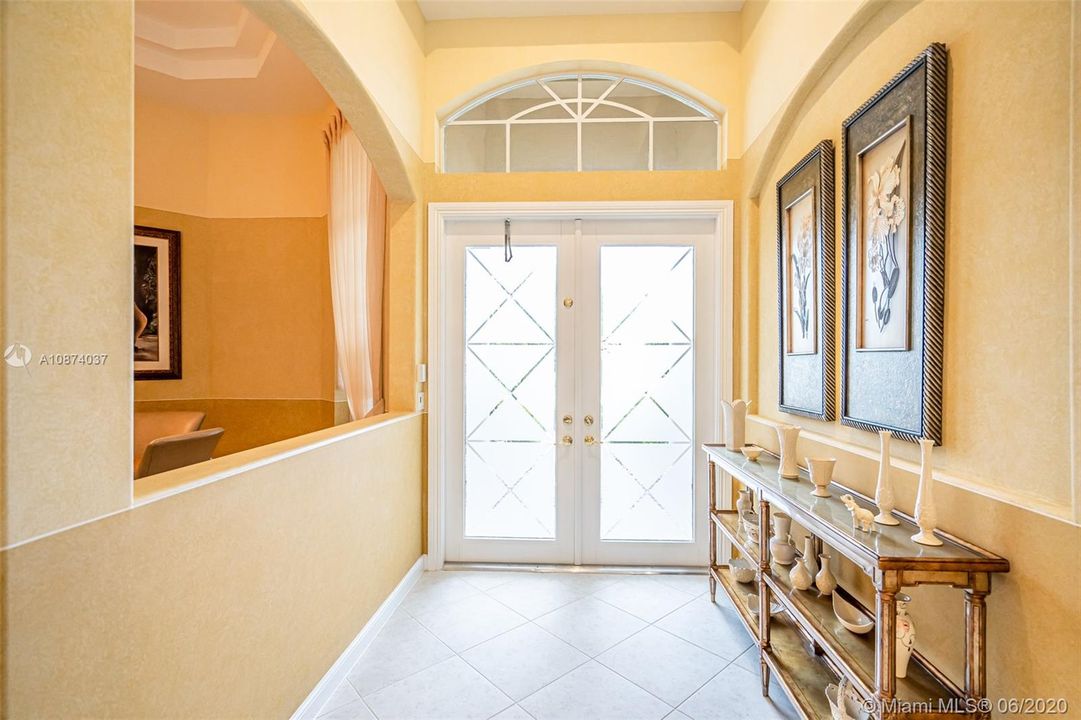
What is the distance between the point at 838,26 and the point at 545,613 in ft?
9.65

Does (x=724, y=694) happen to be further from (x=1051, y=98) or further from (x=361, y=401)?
(x=361, y=401)

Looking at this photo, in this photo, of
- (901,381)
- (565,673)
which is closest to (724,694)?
(565,673)

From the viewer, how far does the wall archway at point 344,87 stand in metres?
1.75

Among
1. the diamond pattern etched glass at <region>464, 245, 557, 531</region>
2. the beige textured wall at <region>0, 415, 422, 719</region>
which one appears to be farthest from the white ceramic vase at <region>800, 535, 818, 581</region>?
the beige textured wall at <region>0, 415, 422, 719</region>

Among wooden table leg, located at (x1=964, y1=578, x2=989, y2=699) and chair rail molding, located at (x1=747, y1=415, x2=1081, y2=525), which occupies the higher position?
chair rail molding, located at (x1=747, y1=415, x2=1081, y2=525)

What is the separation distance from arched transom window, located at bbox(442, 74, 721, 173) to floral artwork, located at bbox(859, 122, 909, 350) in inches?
57.6

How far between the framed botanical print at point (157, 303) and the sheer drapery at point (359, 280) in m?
1.27

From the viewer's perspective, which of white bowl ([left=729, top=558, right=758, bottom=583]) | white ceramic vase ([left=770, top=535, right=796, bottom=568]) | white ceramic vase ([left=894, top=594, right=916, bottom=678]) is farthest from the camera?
white bowl ([left=729, top=558, right=758, bottom=583])

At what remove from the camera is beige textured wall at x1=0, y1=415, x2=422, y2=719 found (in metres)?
0.93

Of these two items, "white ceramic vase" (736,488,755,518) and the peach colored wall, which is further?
the peach colored wall

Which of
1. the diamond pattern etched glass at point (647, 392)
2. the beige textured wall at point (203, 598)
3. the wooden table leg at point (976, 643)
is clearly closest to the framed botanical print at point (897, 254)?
the wooden table leg at point (976, 643)

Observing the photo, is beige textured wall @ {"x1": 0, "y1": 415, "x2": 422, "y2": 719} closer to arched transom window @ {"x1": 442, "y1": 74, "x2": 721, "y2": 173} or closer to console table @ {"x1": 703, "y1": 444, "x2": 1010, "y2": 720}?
console table @ {"x1": 703, "y1": 444, "x2": 1010, "y2": 720}

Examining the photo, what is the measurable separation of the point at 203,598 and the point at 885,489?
194 cm

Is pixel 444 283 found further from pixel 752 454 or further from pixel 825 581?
pixel 825 581
